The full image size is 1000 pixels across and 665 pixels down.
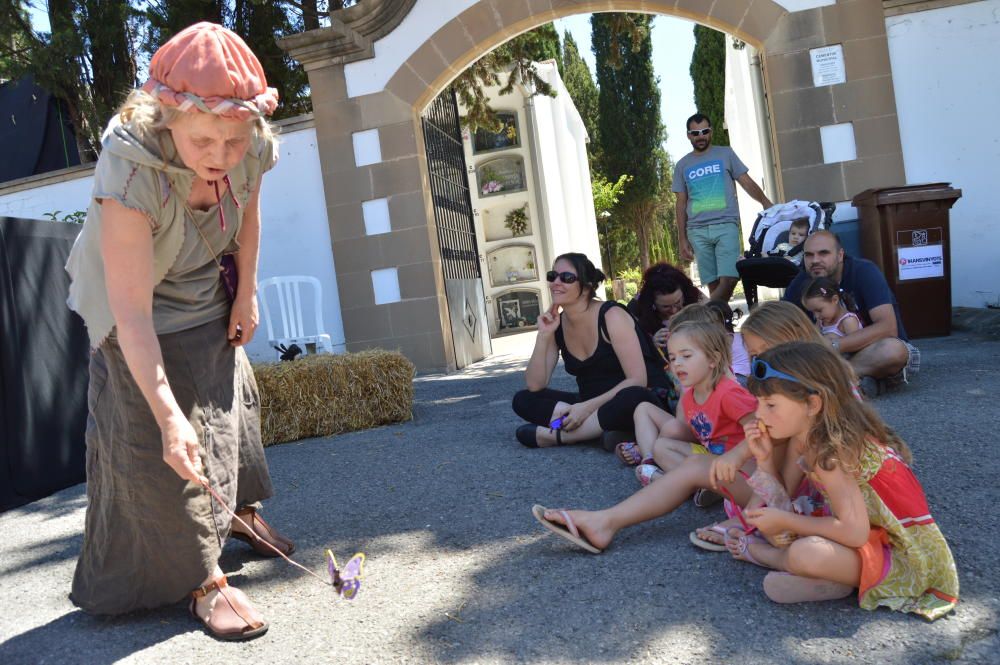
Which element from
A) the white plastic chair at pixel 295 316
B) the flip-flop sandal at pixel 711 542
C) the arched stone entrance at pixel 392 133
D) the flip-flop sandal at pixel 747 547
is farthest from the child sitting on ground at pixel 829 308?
the arched stone entrance at pixel 392 133

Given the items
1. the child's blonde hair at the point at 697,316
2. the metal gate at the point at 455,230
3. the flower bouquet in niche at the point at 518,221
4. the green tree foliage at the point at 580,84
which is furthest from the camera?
the green tree foliage at the point at 580,84

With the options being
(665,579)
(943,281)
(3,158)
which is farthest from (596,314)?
(3,158)

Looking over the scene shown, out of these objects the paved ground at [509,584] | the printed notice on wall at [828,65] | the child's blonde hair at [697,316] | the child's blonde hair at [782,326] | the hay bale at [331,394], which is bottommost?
the paved ground at [509,584]

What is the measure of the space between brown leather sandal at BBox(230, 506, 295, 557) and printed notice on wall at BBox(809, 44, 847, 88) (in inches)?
258

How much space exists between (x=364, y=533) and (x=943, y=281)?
16.7 feet

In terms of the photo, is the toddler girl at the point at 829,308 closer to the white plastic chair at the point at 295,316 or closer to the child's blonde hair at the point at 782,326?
the child's blonde hair at the point at 782,326

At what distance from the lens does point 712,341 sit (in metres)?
2.96

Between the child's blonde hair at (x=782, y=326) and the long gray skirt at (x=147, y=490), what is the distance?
167cm

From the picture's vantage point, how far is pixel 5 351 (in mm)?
4426

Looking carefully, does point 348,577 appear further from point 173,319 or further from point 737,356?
point 737,356

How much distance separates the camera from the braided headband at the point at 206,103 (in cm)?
202

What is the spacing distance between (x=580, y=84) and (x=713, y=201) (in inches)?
1082

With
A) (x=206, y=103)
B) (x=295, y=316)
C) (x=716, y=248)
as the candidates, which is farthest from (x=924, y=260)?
(x=206, y=103)

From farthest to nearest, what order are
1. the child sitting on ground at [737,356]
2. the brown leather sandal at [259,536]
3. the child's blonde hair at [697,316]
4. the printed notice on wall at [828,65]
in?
the printed notice on wall at [828,65], the child sitting on ground at [737,356], the child's blonde hair at [697,316], the brown leather sandal at [259,536]
